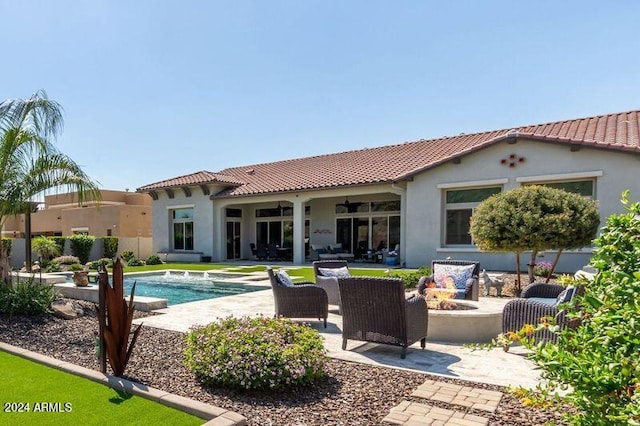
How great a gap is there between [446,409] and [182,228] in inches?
982

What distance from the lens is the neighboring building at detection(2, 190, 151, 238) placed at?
34750 millimetres

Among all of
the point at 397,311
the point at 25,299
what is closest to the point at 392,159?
the point at 397,311

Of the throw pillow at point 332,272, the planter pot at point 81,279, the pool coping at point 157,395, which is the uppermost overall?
the throw pillow at point 332,272

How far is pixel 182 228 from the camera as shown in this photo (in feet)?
88.4

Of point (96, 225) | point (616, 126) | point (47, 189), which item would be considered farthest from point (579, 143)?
point (96, 225)

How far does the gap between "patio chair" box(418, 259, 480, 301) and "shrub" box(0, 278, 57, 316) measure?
303 inches

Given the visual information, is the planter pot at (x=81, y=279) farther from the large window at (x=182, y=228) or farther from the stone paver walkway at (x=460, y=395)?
the large window at (x=182, y=228)

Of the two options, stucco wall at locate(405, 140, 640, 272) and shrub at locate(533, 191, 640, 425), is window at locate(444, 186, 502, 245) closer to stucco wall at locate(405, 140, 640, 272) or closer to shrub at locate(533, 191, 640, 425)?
stucco wall at locate(405, 140, 640, 272)

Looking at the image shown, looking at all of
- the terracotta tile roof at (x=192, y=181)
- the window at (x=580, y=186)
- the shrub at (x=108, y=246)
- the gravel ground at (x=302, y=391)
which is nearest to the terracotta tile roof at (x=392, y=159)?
the terracotta tile roof at (x=192, y=181)

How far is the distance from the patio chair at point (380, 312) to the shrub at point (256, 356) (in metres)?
0.90

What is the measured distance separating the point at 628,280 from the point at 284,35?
44.9ft

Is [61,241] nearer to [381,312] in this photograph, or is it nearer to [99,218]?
[99,218]

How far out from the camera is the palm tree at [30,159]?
886 cm

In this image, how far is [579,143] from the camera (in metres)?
14.5
